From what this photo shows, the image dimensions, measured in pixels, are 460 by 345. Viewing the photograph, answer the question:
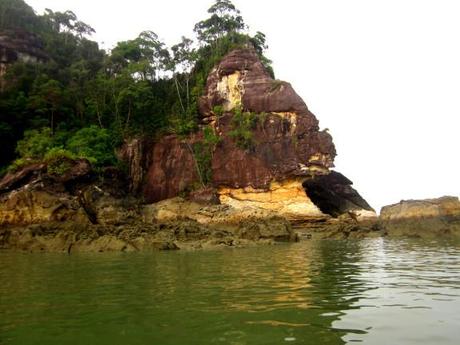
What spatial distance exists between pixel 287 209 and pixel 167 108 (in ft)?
57.5

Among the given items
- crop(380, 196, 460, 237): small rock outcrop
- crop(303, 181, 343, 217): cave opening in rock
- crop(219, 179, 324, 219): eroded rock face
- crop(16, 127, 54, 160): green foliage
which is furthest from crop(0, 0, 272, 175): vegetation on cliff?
crop(380, 196, 460, 237): small rock outcrop

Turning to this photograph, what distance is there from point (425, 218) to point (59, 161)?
2593 cm

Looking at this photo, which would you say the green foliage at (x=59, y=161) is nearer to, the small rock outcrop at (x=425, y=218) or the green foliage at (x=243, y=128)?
the green foliage at (x=243, y=128)

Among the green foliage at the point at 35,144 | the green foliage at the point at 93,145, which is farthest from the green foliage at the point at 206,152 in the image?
the green foliage at the point at 35,144

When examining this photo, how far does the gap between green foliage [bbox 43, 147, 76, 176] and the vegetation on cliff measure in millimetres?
107

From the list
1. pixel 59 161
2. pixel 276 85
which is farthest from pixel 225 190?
pixel 59 161

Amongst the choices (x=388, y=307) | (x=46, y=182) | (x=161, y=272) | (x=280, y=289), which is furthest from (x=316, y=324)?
(x=46, y=182)

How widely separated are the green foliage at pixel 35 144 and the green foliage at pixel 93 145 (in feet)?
6.26

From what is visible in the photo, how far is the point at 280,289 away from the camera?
8938mm

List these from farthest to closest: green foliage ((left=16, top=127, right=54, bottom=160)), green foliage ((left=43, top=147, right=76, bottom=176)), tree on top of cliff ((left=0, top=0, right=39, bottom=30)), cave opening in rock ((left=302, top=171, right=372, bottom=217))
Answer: tree on top of cliff ((left=0, top=0, right=39, bottom=30)), cave opening in rock ((left=302, top=171, right=372, bottom=217)), green foliage ((left=16, top=127, right=54, bottom=160)), green foliage ((left=43, top=147, right=76, bottom=176))

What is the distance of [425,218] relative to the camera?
30203 millimetres

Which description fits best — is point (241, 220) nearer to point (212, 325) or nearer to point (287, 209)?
point (287, 209)

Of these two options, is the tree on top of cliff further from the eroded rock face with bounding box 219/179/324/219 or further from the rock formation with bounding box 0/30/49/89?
the eroded rock face with bounding box 219/179/324/219

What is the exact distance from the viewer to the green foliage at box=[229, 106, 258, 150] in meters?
39.3
